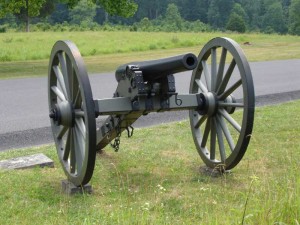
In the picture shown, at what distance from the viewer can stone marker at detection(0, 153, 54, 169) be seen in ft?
19.6

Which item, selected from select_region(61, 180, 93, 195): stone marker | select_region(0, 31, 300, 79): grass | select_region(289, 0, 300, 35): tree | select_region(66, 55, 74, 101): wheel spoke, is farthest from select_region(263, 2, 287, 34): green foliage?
select_region(61, 180, 93, 195): stone marker

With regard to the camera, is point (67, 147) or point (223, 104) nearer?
point (67, 147)

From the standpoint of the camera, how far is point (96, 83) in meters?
13.5

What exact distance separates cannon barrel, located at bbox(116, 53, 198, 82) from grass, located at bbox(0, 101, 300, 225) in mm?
924

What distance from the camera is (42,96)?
449 inches

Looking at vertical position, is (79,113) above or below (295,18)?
above

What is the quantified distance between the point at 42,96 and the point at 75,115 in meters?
6.51

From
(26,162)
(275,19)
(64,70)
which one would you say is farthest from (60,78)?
(275,19)

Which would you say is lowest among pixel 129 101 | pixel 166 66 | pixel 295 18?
pixel 295 18

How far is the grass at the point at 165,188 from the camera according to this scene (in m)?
3.71

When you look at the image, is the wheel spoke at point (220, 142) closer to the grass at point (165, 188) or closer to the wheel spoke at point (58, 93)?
the grass at point (165, 188)

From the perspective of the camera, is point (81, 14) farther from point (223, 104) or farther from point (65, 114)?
point (65, 114)

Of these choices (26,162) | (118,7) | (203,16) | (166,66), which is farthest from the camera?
(203,16)

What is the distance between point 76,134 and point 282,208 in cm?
225
